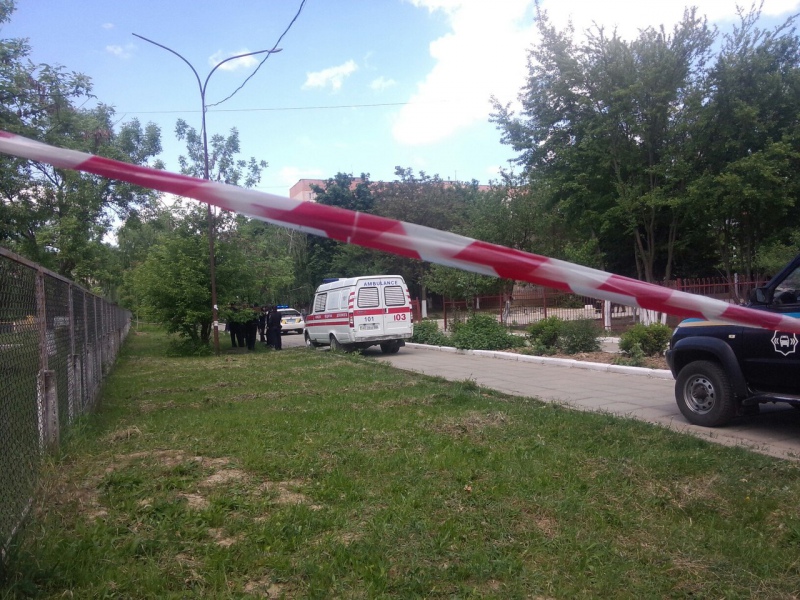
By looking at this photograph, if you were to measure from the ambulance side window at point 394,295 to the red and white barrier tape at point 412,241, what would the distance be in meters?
16.1

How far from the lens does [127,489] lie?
4855 millimetres

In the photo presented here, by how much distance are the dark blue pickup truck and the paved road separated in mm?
294

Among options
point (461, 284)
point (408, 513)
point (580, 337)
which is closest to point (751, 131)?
point (580, 337)

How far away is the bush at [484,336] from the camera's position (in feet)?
56.9

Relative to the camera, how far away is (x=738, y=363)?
22.2ft

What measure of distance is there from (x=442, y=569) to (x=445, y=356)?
544 inches

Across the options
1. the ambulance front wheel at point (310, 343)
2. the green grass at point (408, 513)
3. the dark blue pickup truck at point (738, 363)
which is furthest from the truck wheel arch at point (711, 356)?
the ambulance front wheel at point (310, 343)

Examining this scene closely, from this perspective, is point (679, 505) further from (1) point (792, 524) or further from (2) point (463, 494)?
(2) point (463, 494)

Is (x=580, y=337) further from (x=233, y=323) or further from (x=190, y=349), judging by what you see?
(x=233, y=323)

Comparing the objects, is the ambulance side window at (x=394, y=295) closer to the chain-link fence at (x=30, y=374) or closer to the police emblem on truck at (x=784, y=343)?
the chain-link fence at (x=30, y=374)

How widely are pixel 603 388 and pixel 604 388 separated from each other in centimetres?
2

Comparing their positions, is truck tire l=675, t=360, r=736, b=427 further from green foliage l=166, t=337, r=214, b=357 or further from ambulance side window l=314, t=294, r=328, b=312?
green foliage l=166, t=337, r=214, b=357

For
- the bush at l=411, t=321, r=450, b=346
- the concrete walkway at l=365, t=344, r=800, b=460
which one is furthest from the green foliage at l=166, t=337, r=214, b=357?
the bush at l=411, t=321, r=450, b=346

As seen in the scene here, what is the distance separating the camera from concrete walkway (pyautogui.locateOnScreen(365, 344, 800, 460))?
6.84 metres
